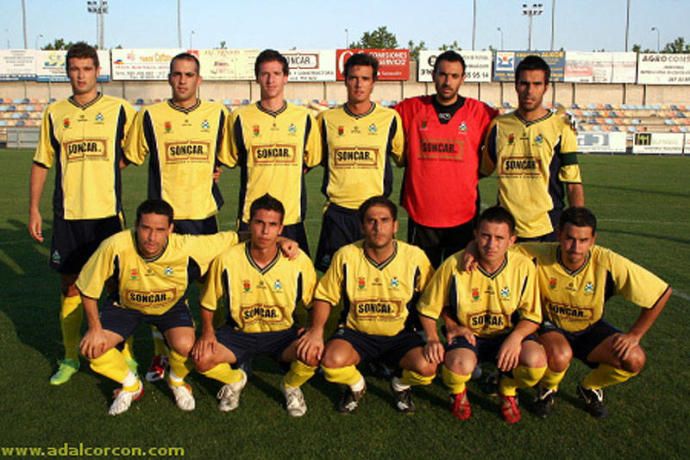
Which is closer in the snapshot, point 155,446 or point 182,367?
point 155,446

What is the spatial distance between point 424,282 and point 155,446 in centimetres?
171

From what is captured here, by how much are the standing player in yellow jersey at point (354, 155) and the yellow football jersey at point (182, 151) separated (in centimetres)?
79

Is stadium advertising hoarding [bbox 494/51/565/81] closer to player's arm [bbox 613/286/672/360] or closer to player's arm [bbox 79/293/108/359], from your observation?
player's arm [bbox 613/286/672/360]

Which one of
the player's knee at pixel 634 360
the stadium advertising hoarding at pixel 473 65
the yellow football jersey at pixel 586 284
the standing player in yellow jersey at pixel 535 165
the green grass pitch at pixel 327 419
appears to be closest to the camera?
the green grass pitch at pixel 327 419

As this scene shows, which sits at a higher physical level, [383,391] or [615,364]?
[615,364]

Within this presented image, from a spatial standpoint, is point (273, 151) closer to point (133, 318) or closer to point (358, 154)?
point (358, 154)

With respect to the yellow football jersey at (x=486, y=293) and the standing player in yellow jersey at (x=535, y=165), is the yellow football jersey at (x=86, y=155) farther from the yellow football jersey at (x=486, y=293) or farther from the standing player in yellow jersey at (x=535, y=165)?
the standing player in yellow jersey at (x=535, y=165)

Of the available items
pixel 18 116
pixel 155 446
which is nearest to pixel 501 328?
pixel 155 446

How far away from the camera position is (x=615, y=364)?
11.0 ft

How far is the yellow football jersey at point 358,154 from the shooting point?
4125 millimetres

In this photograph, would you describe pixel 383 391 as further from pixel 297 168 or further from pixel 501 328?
pixel 297 168

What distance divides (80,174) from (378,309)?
2.15m

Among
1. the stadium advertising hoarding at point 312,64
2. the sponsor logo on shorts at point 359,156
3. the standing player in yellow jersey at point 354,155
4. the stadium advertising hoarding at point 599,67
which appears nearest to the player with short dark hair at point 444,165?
the standing player in yellow jersey at point 354,155

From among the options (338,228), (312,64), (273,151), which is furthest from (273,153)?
(312,64)
